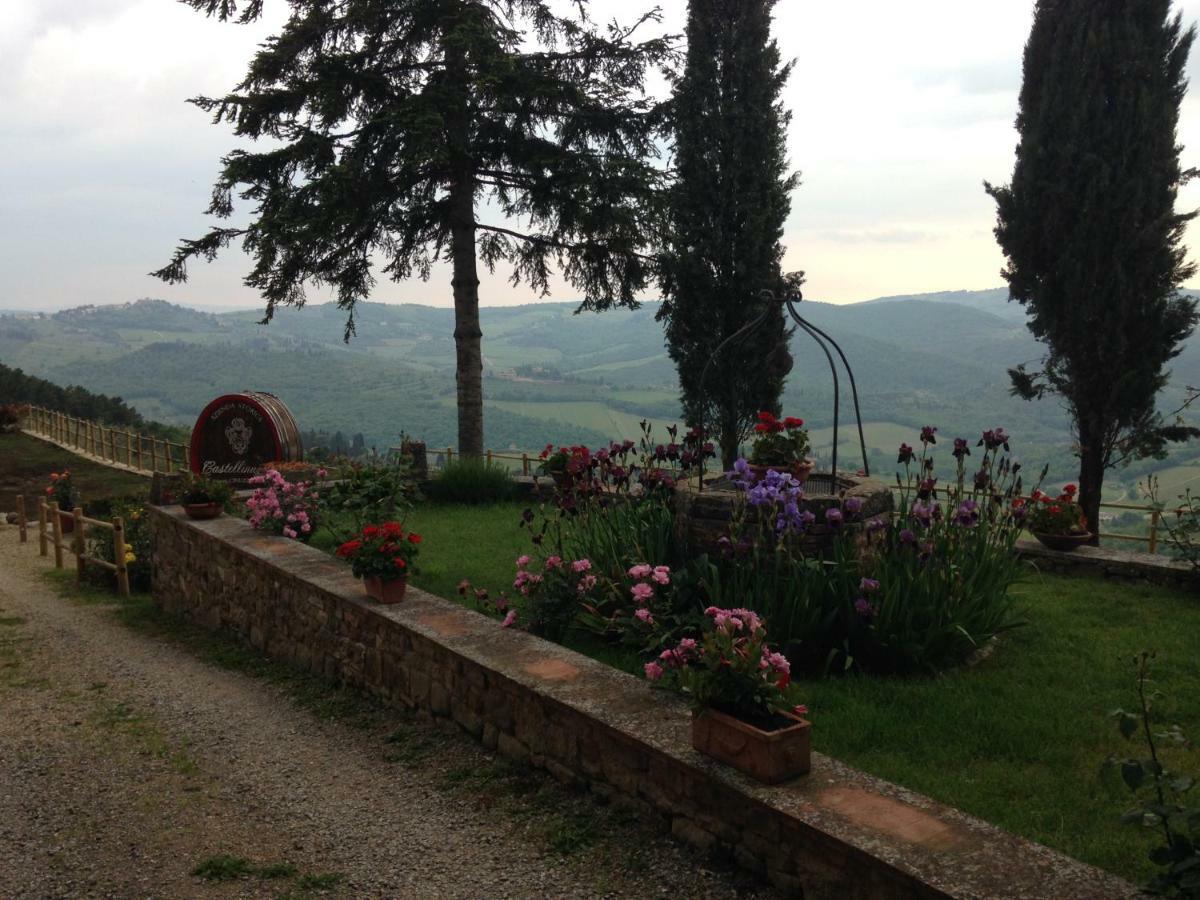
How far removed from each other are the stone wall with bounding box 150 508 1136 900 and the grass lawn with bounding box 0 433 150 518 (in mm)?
14101

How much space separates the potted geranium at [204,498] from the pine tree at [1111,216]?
11.0m

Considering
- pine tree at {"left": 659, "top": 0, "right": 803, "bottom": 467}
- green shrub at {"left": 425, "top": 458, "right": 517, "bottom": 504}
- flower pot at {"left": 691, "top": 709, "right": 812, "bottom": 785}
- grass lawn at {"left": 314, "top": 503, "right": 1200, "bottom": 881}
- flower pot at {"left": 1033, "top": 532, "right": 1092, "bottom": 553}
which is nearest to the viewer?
flower pot at {"left": 691, "top": 709, "right": 812, "bottom": 785}

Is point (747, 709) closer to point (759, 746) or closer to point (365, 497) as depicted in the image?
point (759, 746)

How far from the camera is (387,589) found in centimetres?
572

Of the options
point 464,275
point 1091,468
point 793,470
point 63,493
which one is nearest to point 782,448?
point 793,470

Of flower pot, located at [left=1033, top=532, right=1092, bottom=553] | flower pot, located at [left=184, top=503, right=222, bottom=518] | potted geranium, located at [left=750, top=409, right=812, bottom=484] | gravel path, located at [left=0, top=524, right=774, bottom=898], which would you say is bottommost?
gravel path, located at [left=0, top=524, right=774, bottom=898]

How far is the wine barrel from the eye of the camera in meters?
11.9

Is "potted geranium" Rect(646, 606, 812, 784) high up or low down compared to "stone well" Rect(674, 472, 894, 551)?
down

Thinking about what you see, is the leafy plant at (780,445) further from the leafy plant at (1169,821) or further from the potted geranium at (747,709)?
the leafy plant at (1169,821)

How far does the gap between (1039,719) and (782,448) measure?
2603mm

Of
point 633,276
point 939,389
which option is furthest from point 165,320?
point 633,276

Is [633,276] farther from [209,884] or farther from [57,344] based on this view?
[57,344]

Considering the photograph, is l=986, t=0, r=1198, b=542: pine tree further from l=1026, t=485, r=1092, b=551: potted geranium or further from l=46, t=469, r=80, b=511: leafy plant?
l=46, t=469, r=80, b=511: leafy plant

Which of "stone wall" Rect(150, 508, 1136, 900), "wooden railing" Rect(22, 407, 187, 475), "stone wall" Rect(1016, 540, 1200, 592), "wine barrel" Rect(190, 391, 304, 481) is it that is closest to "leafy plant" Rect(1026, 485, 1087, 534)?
"stone wall" Rect(1016, 540, 1200, 592)
